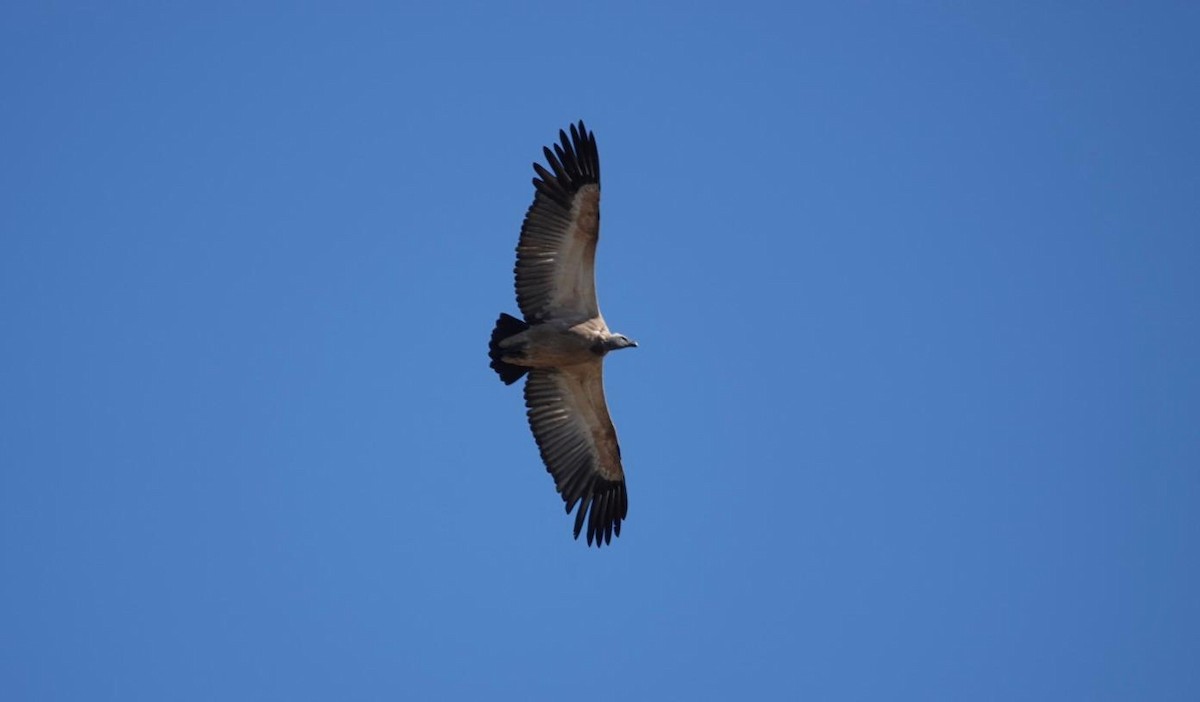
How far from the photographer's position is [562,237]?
16859mm

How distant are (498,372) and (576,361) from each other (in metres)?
0.93

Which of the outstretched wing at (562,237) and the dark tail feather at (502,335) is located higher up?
the outstretched wing at (562,237)

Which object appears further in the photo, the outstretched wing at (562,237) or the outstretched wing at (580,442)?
the outstretched wing at (580,442)

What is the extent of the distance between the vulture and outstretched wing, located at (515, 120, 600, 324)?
0.01 metres

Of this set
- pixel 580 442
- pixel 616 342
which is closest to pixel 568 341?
pixel 616 342

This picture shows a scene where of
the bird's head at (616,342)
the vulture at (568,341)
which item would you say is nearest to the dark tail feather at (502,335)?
the vulture at (568,341)

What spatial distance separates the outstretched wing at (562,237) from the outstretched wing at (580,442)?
3.04 ft

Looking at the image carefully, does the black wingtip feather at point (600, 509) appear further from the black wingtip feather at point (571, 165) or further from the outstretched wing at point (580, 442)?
the black wingtip feather at point (571, 165)

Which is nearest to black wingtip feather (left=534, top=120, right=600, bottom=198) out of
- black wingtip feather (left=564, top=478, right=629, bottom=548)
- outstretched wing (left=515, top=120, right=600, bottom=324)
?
outstretched wing (left=515, top=120, right=600, bottom=324)

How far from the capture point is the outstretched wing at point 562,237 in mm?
16703

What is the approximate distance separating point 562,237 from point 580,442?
8.92 feet

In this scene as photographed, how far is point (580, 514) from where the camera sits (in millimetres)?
18047

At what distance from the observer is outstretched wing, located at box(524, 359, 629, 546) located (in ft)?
58.4

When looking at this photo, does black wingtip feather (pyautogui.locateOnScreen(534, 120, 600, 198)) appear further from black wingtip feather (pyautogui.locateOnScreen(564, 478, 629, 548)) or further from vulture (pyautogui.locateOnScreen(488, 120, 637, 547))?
black wingtip feather (pyautogui.locateOnScreen(564, 478, 629, 548))
